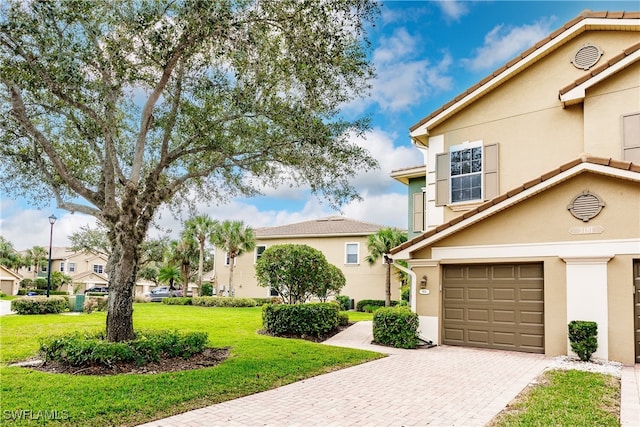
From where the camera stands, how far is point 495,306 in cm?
1204

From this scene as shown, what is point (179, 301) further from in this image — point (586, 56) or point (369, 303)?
point (586, 56)

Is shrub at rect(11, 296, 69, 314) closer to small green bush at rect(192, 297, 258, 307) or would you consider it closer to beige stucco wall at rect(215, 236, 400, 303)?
small green bush at rect(192, 297, 258, 307)

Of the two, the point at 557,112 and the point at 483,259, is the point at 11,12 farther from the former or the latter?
the point at 557,112

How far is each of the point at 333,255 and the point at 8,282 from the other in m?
40.9

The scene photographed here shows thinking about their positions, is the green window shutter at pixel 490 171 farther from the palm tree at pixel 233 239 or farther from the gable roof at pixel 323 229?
the palm tree at pixel 233 239

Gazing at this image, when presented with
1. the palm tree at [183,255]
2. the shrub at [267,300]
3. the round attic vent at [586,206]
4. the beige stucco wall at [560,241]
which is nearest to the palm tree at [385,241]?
the shrub at [267,300]

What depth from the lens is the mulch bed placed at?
8.46 m

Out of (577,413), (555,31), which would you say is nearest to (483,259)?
(577,413)

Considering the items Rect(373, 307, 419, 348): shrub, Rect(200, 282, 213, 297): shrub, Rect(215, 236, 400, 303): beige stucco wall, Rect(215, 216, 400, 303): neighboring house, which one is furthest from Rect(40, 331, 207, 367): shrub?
Rect(200, 282, 213, 297): shrub

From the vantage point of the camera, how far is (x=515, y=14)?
13.7 metres

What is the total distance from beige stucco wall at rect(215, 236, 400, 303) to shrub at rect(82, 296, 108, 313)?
12.2 metres

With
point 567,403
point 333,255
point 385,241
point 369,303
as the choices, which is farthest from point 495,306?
point 333,255

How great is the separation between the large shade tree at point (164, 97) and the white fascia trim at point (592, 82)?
5832 mm

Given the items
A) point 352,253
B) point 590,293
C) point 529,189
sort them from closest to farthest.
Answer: point 590,293, point 529,189, point 352,253
